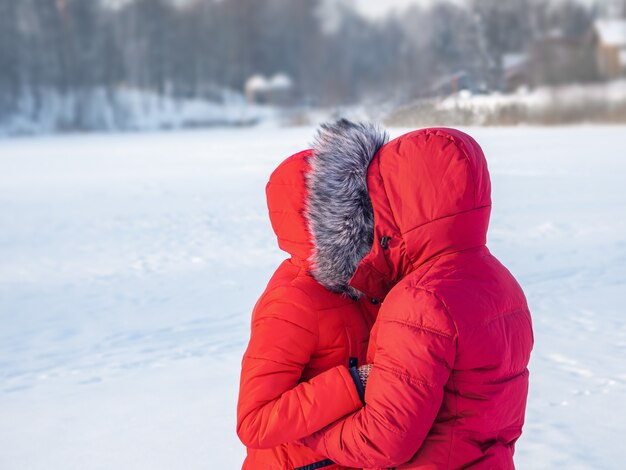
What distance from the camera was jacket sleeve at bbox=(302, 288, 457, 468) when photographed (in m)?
1.02

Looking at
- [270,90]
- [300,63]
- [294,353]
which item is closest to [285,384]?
[294,353]

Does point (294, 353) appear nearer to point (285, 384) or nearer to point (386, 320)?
point (285, 384)

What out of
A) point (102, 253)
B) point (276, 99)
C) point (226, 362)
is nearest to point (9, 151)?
point (276, 99)

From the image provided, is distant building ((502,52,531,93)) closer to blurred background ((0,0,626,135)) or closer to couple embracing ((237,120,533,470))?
blurred background ((0,0,626,135))

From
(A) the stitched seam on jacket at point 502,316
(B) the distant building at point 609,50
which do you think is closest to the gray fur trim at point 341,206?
(A) the stitched seam on jacket at point 502,316

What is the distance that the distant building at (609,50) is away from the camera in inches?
218

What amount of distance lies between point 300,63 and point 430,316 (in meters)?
14.8

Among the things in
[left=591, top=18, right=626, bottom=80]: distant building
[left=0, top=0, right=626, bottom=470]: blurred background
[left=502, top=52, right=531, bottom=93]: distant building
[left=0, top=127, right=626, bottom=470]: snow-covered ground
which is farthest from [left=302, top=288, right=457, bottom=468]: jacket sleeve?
[left=591, top=18, right=626, bottom=80]: distant building

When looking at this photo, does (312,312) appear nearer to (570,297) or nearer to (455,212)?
(455,212)

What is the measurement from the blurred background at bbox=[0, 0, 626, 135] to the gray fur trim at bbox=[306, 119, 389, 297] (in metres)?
0.48

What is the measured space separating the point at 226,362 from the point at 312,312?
7.11 ft

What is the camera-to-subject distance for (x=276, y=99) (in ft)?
58.5

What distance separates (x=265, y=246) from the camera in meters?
5.88

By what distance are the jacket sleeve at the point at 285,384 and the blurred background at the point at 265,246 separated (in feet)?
1.67
